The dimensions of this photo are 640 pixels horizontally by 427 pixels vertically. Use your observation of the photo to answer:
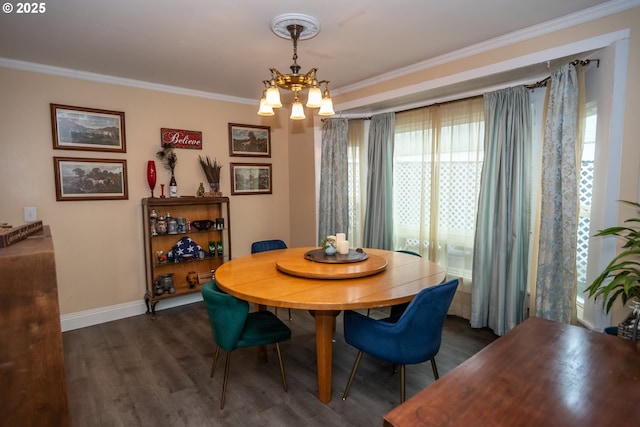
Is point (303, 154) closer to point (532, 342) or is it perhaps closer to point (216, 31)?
point (216, 31)

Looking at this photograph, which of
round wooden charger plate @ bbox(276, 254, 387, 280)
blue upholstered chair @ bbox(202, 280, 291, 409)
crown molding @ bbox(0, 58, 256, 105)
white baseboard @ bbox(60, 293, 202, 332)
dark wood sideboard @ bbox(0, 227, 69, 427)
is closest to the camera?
dark wood sideboard @ bbox(0, 227, 69, 427)

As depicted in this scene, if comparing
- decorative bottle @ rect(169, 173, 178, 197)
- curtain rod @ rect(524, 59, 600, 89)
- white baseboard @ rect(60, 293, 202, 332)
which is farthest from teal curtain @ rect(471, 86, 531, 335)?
white baseboard @ rect(60, 293, 202, 332)

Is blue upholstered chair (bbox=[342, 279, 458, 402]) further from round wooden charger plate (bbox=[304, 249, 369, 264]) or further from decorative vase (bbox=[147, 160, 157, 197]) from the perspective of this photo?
decorative vase (bbox=[147, 160, 157, 197])

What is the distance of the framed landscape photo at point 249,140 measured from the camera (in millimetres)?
4418

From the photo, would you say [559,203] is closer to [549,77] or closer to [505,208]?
[505,208]

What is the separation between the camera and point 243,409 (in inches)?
85.4

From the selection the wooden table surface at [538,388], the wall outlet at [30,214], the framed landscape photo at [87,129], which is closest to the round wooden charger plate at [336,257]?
the wooden table surface at [538,388]

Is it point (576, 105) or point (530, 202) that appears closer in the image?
point (576, 105)

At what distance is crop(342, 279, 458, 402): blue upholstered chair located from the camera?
188 centimetres

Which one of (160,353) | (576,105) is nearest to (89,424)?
(160,353)

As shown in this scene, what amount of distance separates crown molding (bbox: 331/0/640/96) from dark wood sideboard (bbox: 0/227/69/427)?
127 inches

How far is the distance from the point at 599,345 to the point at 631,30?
2.09m

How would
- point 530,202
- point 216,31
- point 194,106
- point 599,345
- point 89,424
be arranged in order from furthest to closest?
point 194,106, point 530,202, point 216,31, point 89,424, point 599,345

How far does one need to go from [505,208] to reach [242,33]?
2.57 m
